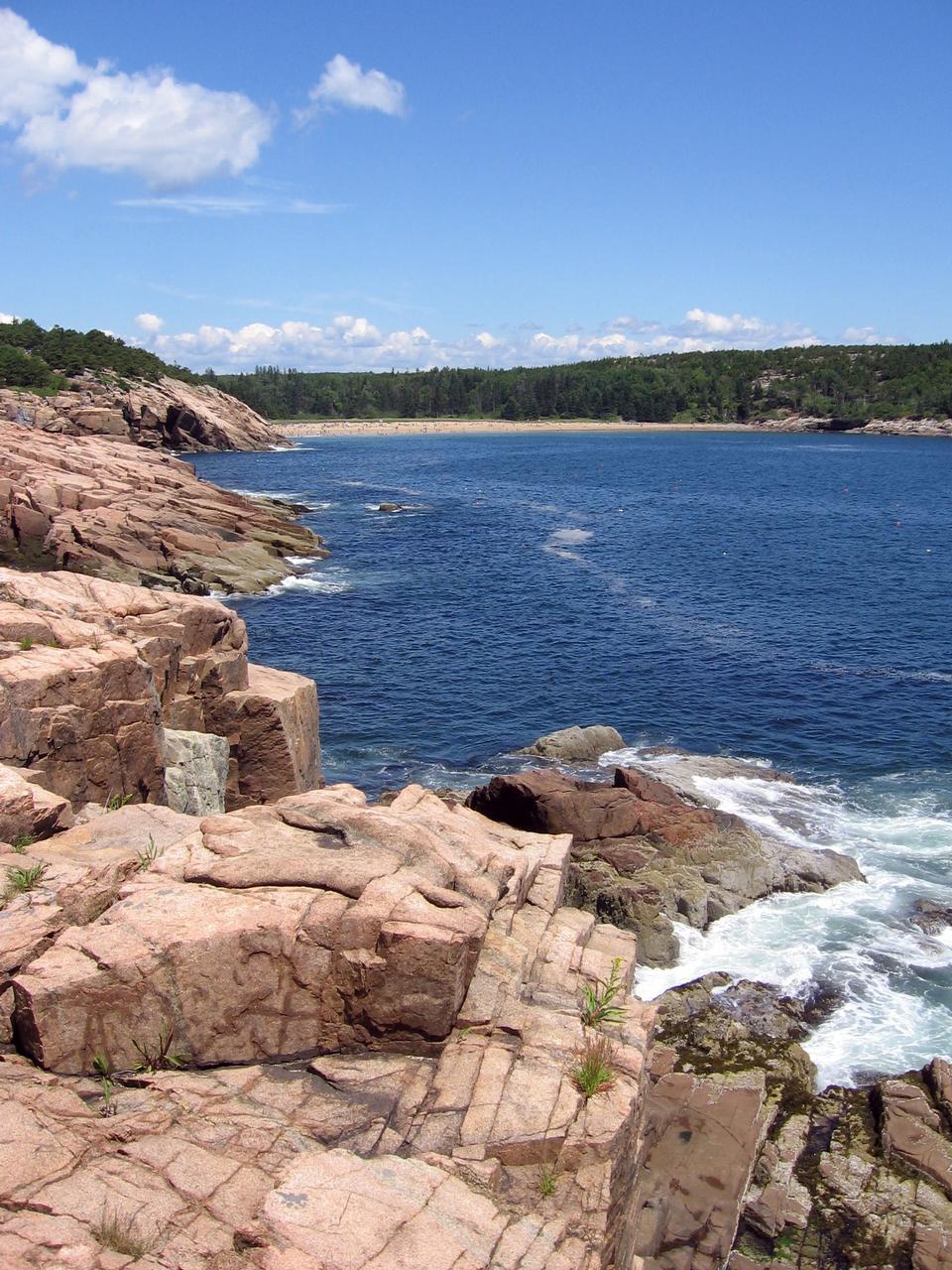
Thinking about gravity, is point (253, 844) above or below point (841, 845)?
above

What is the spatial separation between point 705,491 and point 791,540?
37.2 meters

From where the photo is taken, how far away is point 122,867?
48.8ft

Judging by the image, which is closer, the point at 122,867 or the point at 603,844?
the point at 122,867

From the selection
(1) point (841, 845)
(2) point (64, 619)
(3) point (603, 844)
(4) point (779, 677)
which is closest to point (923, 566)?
(4) point (779, 677)

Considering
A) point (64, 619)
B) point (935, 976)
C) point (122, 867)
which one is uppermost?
point (64, 619)

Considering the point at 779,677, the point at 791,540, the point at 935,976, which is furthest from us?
the point at 791,540

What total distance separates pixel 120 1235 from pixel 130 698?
46.0ft

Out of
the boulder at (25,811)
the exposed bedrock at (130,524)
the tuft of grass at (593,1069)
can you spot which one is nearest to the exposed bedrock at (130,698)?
the boulder at (25,811)

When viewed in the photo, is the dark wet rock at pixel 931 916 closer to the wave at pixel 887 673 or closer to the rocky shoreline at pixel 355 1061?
the rocky shoreline at pixel 355 1061

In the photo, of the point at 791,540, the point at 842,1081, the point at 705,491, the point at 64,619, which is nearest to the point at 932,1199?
the point at 842,1081

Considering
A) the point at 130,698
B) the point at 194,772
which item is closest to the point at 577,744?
the point at 194,772

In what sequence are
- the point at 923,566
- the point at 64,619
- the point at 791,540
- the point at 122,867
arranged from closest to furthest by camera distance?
the point at 122,867
the point at 64,619
the point at 923,566
the point at 791,540

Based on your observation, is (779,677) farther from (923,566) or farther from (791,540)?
(791,540)

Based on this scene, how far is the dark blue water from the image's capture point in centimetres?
4231
